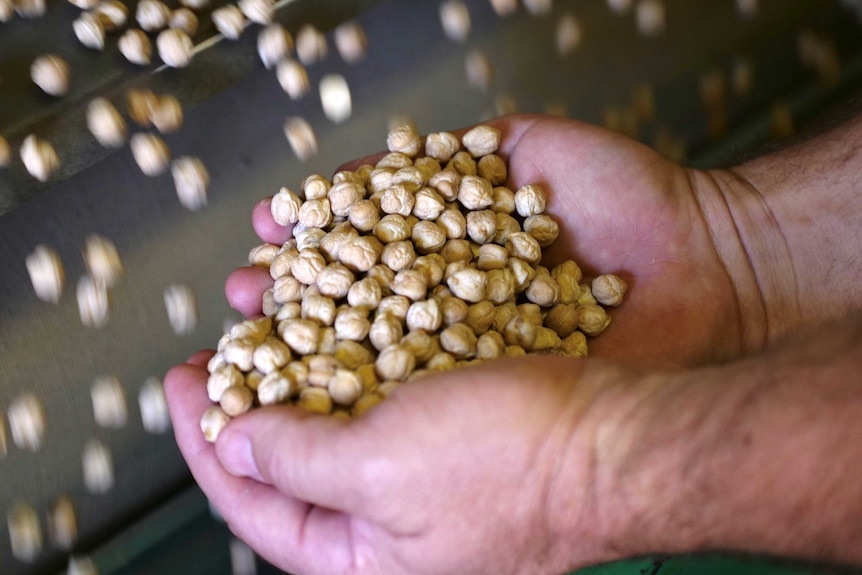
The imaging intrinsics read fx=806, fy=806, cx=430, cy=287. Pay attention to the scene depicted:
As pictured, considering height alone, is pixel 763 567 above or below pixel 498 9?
below

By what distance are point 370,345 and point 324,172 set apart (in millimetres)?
491

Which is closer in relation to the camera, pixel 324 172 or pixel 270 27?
pixel 270 27

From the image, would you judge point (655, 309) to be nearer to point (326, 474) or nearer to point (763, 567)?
point (763, 567)

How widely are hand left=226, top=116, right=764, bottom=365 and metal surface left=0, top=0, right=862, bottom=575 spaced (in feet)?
0.71

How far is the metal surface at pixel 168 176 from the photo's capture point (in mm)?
985

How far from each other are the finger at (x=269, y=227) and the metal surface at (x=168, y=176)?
170 millimetres

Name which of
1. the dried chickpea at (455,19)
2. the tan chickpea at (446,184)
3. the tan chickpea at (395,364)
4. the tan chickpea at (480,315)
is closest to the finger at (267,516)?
the tan chickpea at (395,364)

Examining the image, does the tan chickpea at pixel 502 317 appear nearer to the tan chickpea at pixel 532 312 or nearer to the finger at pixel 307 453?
the tan chickpea at pixel 532 312

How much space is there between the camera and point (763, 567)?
908mm

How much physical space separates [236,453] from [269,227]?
0.35 metres

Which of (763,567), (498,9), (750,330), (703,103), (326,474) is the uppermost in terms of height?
(498,9)

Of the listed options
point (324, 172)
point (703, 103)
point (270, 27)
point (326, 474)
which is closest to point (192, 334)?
point (324, 172)

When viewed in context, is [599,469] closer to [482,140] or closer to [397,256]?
[397,256]

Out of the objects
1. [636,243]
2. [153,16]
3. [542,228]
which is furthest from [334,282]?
[153,16]
